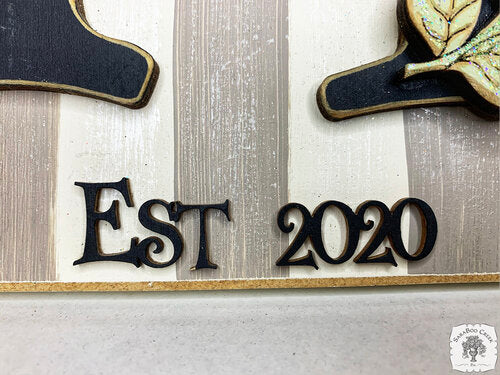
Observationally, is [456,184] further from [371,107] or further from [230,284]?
[230,284]

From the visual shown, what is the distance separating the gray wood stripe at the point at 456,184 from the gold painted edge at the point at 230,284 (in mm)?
36

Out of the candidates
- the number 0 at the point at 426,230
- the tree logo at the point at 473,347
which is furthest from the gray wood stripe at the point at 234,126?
the tree logo at the point at 473,347

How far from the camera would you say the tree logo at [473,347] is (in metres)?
0.46

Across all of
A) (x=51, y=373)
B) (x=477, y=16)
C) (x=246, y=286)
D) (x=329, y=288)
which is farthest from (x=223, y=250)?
(x=477, y=16)

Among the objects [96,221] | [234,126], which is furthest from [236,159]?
[96,221]

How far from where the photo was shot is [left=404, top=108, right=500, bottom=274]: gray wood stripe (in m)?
0.54

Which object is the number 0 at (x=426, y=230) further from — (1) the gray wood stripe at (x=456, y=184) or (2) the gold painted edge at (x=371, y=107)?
(2) the gold painted edge at (x=371, y=107)

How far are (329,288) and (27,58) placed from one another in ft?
2.24

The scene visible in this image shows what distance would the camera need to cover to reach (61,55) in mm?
508

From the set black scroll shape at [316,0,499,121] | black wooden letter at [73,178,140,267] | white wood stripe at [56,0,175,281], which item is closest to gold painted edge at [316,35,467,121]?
black scroll shape at [316,0,499,121]

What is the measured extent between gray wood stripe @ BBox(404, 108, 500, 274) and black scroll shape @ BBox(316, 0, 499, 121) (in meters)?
0.03

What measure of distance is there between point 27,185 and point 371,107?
2.09 ft

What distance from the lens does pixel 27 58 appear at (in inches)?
19.9

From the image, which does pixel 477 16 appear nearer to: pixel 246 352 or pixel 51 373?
pixel 246 352
